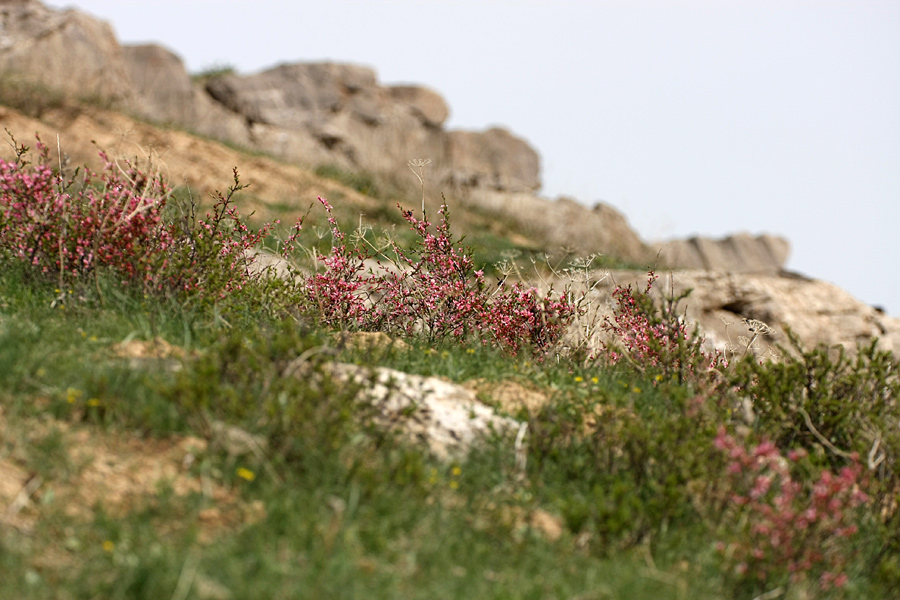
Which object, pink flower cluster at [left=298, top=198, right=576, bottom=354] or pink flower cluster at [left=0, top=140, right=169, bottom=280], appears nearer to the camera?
pink flower cluster at [left=0, top=140, right=169, bottom=280]

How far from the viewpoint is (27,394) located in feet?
11.7

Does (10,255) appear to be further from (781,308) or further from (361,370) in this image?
(781,308)

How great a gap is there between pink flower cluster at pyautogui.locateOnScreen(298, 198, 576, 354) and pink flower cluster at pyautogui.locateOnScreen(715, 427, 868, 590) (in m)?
2.02

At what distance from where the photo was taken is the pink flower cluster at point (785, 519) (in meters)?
3.36

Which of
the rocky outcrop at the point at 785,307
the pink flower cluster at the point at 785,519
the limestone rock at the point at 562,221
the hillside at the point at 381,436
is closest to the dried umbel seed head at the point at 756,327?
the hillside at the point at 381,436

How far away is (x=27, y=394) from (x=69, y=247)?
1737 mm

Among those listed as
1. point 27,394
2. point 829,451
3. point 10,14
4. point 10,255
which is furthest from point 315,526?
point 10,14

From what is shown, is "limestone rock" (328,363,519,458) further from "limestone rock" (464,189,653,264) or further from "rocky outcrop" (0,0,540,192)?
"limestone rock" (464,189,653,264)

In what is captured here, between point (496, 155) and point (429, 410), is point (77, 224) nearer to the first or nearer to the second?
point (429, 410)

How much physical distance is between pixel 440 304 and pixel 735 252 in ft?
87.0

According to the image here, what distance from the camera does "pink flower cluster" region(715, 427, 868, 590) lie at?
3.36 m

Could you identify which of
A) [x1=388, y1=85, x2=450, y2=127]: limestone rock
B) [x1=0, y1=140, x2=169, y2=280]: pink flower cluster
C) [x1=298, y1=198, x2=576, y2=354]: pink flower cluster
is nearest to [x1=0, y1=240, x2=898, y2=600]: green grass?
[x1=0, y1=140, x2=169, y2=280]: pink flower cluster

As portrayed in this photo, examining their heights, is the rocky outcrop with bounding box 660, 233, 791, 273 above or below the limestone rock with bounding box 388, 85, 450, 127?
below

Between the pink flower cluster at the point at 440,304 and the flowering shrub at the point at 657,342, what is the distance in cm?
44
